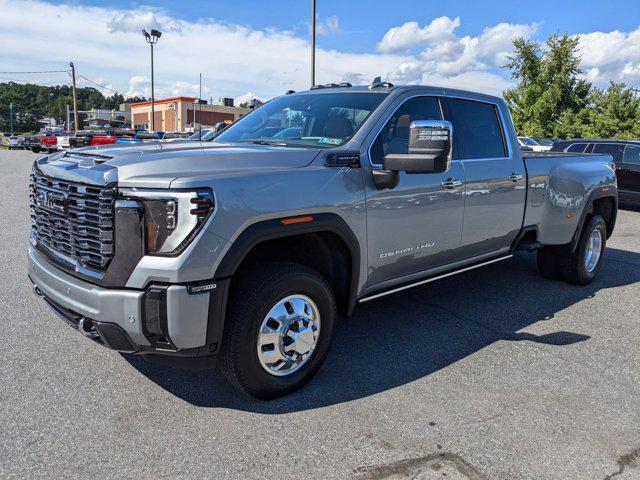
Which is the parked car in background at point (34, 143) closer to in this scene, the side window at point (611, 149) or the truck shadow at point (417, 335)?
the side window at point (611, 149)

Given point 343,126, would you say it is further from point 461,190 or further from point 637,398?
point 637,398

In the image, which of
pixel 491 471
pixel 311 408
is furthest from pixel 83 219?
pixel 491 471

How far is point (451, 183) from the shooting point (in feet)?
13.7

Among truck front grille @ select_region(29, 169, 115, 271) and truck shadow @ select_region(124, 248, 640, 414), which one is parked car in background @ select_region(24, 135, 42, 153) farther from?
truck front grille @ select_region(29, 169, 115, 271)

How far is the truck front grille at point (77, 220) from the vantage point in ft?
9.04

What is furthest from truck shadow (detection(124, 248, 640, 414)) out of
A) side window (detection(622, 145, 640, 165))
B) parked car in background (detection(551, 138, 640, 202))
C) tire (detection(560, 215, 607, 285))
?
side window (detection(622, 145, 640, 165))

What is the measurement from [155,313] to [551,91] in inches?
1252

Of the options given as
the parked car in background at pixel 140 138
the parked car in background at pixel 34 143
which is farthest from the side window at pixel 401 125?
the parked car in background at pixel 34 143

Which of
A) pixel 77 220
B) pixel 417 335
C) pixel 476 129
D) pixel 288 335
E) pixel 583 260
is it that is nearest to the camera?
pixel 77 220

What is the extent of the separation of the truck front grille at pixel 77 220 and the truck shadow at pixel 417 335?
3.36 ft

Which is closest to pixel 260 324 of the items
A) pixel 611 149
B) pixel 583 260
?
pixel 583 260

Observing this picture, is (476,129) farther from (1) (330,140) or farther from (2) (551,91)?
(2) (551,91)

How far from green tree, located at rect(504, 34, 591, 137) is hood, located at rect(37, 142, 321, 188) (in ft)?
99.8

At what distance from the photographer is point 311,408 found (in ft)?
10.5
